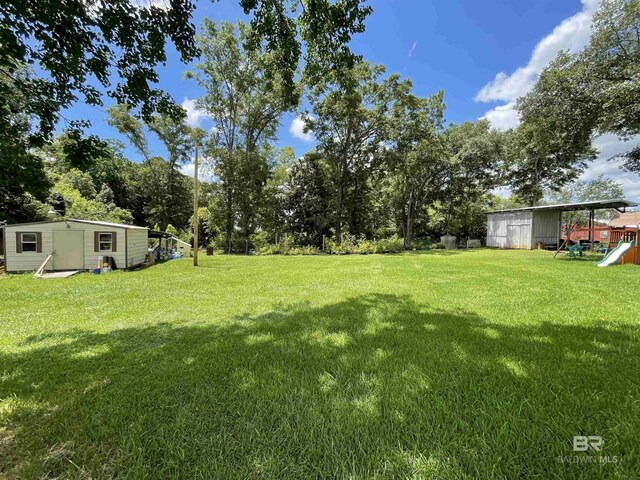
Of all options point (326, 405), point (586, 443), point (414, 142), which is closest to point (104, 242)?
point (326, 405)

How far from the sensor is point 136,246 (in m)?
13.6

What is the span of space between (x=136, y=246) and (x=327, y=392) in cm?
Answer: 1511

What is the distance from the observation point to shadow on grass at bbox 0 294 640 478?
1513 mm

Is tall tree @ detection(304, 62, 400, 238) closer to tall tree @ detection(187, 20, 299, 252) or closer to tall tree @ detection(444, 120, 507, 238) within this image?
tall tree @ detection(187, 20, 299, 252)

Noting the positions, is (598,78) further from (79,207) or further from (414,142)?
(79,207)

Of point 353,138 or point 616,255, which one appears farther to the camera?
point 353,138

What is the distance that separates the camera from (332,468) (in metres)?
1.48

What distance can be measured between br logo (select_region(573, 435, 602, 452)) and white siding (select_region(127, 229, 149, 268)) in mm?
15502

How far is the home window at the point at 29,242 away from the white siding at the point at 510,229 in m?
29.8

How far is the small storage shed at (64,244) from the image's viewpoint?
1136 centimetres

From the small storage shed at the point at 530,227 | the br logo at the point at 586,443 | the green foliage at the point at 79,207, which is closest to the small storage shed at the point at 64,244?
the green foliage at the point at 79,207

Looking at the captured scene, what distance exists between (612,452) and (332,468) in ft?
5.40

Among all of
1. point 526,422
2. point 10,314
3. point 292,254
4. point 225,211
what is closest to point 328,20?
point 526,422

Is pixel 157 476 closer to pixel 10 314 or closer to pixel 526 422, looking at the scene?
pixel 526 422
